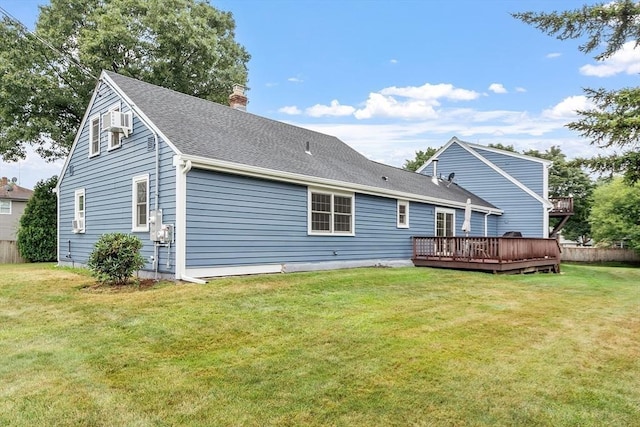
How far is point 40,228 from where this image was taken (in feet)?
56.3

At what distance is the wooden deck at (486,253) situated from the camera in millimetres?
12781

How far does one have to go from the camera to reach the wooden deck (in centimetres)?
1278

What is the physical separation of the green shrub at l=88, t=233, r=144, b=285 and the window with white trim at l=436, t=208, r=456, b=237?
1163 centimetres

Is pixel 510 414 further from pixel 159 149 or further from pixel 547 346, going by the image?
pixel 159 149

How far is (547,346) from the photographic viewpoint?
194 inches

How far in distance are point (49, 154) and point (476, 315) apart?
23.6 m

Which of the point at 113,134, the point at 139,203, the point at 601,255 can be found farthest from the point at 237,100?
the point at 601,255

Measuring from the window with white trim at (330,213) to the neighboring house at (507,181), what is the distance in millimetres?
10279

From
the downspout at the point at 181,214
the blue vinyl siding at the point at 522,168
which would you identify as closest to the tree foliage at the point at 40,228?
the downspout at the point at 181,214

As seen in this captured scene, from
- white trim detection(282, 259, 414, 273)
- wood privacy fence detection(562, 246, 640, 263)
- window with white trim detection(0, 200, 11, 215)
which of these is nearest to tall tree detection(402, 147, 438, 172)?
wood privacy fence detection(562, 246, 640, 263)

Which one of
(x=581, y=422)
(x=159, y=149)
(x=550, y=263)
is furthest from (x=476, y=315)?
(x=550, y=263)

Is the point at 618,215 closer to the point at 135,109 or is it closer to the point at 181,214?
the point at 181,214

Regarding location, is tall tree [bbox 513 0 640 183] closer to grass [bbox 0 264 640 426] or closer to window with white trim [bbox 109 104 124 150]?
grass [bbox 0 264 640 426]

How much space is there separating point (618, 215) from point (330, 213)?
876 inches
